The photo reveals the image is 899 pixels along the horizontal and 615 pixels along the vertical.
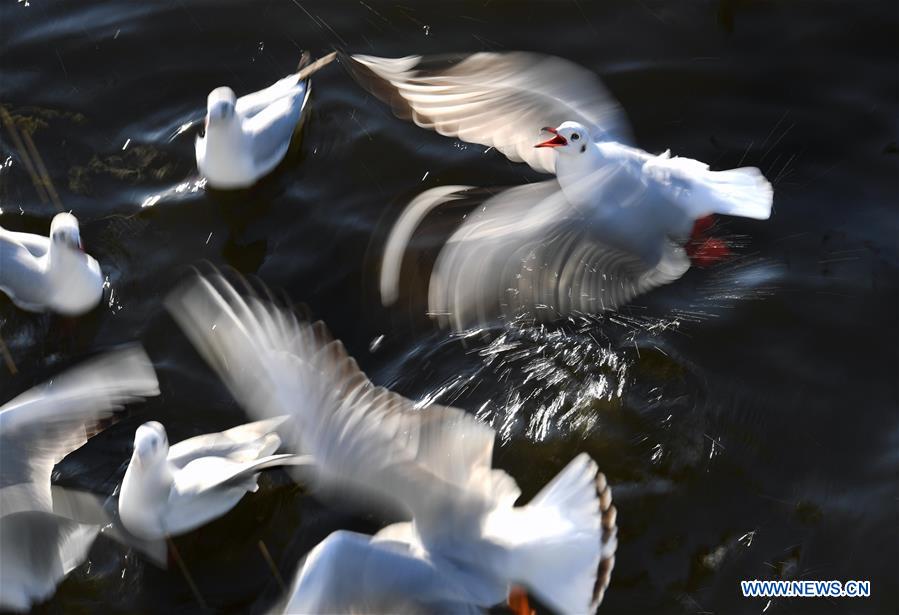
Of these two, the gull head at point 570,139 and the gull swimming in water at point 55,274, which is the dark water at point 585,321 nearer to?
the gull swimming in water at point 55,274

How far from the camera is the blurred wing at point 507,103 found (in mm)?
4516

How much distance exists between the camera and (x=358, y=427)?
3.30 metres

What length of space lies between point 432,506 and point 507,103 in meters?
1.97

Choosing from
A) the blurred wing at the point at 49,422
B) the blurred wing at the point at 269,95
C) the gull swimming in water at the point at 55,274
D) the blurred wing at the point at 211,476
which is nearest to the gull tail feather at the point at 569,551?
the blurred wing at the point at 211,476

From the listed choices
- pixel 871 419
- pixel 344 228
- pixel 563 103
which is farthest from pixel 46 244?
pixel 871 419

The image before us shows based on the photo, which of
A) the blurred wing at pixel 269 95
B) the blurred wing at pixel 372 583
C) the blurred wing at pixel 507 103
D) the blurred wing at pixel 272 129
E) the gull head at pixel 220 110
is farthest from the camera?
the blurred wing at pixel 269 95

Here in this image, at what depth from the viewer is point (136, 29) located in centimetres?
598

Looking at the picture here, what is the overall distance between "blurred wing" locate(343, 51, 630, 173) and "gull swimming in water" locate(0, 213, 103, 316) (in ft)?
5.13

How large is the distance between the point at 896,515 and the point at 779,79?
2.63m

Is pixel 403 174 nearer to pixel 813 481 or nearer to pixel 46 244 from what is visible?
pixel 46 244

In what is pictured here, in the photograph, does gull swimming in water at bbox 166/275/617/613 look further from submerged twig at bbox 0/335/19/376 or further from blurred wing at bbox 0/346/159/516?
submerged twig at bbox 0/335/19/376

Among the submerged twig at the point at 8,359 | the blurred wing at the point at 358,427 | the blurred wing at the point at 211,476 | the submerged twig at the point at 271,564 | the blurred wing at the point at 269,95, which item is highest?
the blurred wing at the point at 269,95

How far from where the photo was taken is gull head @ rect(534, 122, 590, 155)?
4293 millimetres

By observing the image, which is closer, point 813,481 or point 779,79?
point 813,481
